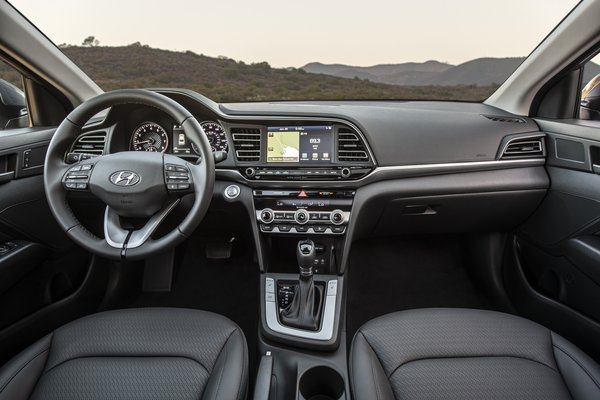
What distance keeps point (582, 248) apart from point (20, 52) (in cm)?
245

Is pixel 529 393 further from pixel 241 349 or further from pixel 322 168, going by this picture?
pixel 322 168

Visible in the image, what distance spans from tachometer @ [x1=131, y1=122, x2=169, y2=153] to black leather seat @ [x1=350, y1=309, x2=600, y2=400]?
125cm

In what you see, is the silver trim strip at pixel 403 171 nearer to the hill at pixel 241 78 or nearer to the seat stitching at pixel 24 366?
the hill at pixel 241 78

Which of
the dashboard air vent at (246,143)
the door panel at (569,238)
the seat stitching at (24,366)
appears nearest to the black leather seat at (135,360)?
the seat stitching at (24,366)

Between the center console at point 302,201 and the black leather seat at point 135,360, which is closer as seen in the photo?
the black leather seat at point 135,360

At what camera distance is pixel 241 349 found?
59.4 inches

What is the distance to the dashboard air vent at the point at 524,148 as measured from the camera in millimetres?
2111

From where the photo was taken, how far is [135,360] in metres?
1.46

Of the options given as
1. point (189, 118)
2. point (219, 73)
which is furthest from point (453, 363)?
point (219, 73)

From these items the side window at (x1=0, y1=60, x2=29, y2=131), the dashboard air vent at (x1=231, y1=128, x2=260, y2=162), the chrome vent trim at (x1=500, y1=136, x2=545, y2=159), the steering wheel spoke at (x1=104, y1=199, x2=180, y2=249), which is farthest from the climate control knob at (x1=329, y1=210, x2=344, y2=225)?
the side window at (x1=0, y1=60, x2=29, y2=131)

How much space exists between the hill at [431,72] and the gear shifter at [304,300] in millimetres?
1038

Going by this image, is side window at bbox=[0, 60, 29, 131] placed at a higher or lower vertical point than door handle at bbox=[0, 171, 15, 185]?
higher

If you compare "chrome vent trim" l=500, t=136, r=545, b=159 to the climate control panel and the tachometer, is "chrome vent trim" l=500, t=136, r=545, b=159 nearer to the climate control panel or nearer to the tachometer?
the climate control panel

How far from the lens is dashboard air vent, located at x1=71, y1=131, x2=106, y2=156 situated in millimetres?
2020
